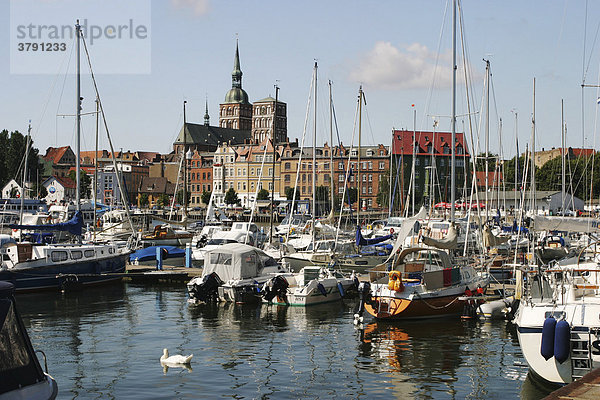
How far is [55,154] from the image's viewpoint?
631 ft

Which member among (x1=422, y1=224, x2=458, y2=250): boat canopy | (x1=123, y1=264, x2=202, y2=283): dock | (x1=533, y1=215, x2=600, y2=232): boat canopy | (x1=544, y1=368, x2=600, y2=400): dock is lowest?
(x1=123, y1=264, x2=202, y2=283): dock

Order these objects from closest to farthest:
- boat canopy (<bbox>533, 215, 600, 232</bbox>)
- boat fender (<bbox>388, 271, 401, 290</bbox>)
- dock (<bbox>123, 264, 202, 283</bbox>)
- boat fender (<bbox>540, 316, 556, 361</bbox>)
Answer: boat fender (<bbox>540, 316, 556, 361</bbox>), boat fender (<bbox>388, 271, 401, 290</bbox>), boat canopy (<bbox>533, 215, 600, 232</bbox>), dock (<bbox>123, 264, 202, 283</bbox>)

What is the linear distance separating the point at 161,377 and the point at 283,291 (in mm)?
12490

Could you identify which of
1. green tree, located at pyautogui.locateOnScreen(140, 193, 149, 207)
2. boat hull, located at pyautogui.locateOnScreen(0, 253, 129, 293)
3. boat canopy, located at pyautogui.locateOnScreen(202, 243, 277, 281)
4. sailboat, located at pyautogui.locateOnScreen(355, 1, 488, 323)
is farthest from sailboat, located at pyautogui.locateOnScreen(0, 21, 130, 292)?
green tree, located at pyautogui.locateOnScreen(140, 193, 149, 207)

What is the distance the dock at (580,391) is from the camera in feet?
39.0

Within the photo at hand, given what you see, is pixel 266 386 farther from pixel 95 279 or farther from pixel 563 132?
pixel 563 132

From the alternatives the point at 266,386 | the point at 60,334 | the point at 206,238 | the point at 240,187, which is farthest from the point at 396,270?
the point at 240,187

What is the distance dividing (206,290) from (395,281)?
10.0m

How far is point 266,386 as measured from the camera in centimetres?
1939

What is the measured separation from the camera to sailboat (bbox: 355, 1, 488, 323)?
90.6ft

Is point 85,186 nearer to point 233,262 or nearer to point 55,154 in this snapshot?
point 55,154

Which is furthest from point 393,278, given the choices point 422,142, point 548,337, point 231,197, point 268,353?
point 231,197

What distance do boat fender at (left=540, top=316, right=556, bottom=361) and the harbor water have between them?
1.74 meters

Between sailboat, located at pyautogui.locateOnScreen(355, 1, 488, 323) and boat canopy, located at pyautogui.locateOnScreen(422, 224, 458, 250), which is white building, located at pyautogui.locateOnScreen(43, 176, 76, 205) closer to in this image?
boat canopy, located at pyautogui.locateOnScreen(422, 224, 458, 250)
